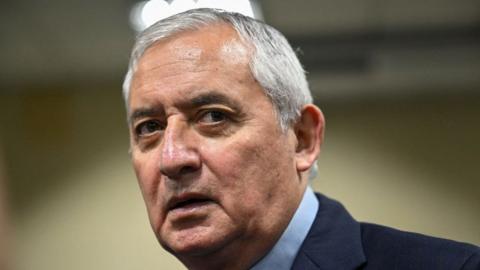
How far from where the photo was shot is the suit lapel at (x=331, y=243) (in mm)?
1232

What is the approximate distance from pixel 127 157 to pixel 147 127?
9.17 feet

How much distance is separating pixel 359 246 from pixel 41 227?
10.4 feet

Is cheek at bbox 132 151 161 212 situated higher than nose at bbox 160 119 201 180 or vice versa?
nose at bbox 160 119 201 180

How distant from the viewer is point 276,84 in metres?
1.35

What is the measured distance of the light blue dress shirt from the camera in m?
1.29

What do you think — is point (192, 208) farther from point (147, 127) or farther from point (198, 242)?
point (147, 127)

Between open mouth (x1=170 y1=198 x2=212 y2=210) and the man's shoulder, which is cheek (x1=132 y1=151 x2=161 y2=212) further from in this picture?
the man's shoulder

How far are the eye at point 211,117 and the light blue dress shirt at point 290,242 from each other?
0.81 feet

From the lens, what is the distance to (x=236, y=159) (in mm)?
1264

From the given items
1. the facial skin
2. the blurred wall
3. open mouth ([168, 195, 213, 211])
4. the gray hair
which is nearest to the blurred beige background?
the blurred wall

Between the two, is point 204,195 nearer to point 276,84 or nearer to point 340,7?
point 276,84

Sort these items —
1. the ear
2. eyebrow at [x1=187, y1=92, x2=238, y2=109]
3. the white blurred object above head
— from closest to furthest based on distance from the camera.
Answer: eyebrow at [x1=187, y1=92, x2=238, y2=109] < the ear < the white blurred object above head

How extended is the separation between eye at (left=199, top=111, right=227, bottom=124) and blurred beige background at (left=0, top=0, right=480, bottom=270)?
248cm

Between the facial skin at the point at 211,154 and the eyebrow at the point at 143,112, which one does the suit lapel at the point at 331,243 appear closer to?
the facial skin at the point at 211,154
